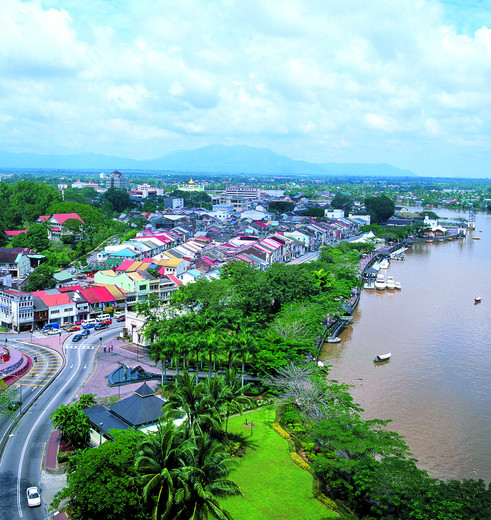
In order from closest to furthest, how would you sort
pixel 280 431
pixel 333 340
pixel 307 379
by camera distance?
pixel 280 431
pixel 307 379
pixel 333 340

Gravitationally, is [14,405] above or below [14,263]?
below

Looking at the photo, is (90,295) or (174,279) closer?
(90,295)

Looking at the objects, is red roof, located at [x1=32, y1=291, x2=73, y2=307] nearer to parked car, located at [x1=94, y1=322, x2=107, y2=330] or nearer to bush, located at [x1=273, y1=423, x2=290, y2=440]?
parked car, located at [x1=94, y1=322, x2=107, y2=330]

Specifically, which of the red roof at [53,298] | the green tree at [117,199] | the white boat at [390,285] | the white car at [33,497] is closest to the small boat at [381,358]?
the white car at [33,497]

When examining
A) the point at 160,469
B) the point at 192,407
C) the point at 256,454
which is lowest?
the point at 256,454

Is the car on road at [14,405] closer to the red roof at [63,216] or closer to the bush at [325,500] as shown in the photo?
the bush at [325,500]

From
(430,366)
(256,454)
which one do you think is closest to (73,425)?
(256,454)

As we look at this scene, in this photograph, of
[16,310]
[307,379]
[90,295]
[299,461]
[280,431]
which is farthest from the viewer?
[90,295]

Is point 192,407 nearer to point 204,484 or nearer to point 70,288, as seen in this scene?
point 204,484
